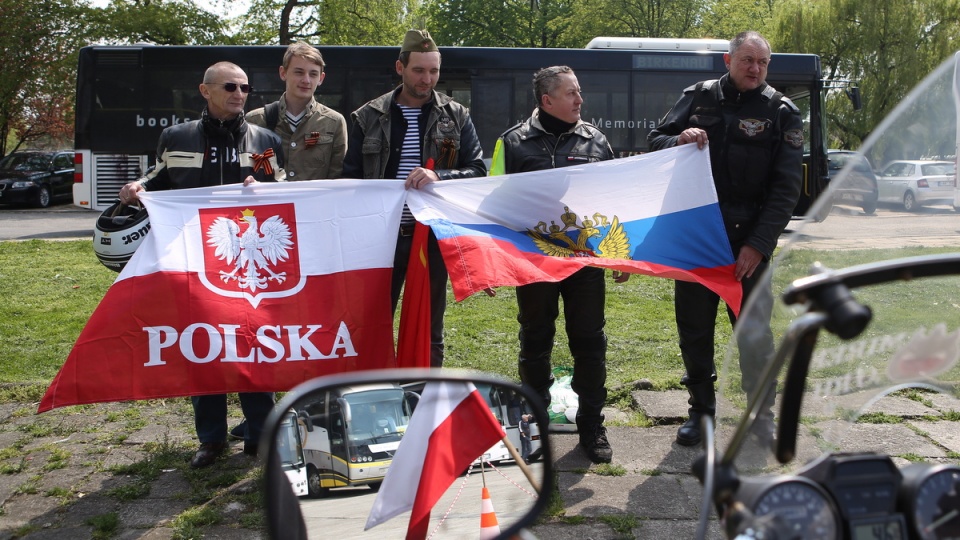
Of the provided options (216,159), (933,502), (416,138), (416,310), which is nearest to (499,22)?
(416,138)

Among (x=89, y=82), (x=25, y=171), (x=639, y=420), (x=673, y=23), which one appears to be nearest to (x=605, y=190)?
(x=639, y=420)

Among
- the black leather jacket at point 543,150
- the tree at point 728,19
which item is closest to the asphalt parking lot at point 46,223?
the black leather jacket at point 543,150

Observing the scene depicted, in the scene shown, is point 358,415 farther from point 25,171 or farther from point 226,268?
point 25,171

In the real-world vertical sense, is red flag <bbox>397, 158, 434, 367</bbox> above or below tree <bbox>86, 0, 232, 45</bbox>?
below

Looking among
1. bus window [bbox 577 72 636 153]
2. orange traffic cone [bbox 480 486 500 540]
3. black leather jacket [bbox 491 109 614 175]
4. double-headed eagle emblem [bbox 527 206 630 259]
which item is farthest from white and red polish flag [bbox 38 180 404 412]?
bus window [bbox 577 72 636 153]

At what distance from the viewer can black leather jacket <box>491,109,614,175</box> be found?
16.2 ft

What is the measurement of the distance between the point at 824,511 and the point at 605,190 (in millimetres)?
3427

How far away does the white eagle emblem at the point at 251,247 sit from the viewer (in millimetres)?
4398

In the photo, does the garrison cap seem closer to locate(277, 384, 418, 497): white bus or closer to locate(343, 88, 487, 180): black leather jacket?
locate(343, 88, 487, 180): black leather jacket

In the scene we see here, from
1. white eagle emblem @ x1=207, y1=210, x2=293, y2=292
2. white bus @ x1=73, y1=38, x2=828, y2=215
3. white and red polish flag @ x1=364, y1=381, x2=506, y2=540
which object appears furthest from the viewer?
white bus @ x1=73, y1=38, x2=828, y2=215

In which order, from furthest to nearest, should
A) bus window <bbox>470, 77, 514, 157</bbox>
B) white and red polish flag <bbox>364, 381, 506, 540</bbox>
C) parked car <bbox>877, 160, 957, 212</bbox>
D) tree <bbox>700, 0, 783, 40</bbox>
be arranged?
tree <bbox>700, 0, 783, 40</bbox>, bus window <bbox>470, 77, 514, 157</bbox>, white and red polish flag <bbox>364, 381, 506, 540</bbox>, parked car <bbox>877, 160, 957, 212</bbox>

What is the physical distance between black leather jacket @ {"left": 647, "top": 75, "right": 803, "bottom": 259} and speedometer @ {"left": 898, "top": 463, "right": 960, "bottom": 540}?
315 centimetres

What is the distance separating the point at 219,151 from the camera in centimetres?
482

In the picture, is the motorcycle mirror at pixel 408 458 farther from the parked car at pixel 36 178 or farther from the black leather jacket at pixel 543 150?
the parked car at pixel 36 178
